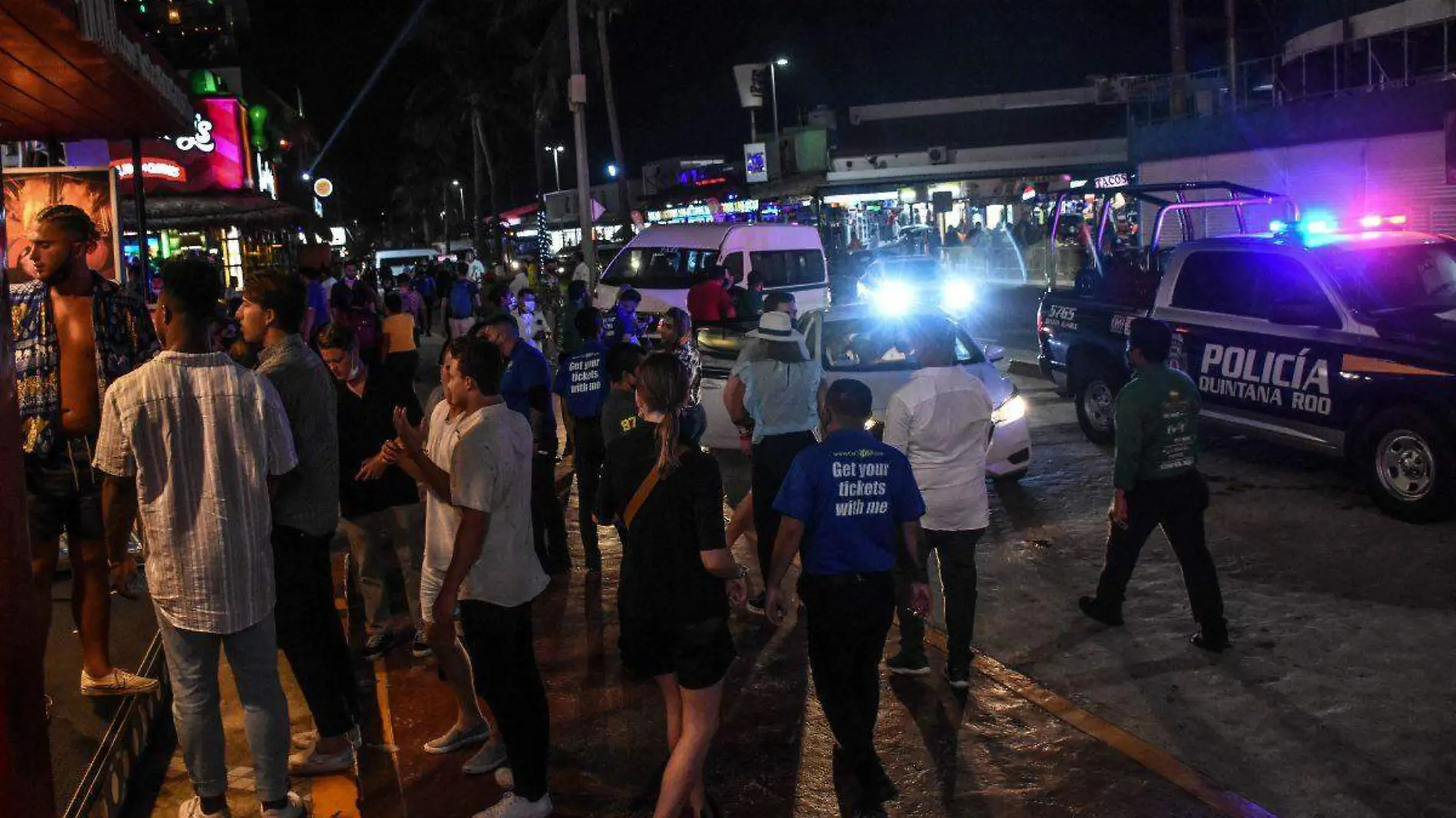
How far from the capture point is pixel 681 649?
4.24 meters

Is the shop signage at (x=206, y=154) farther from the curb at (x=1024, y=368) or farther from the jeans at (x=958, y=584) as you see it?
the jeans at (x=958, y=584)

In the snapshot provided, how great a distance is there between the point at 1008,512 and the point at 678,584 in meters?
5.80

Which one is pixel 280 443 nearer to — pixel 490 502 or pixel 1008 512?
pixel 490 502

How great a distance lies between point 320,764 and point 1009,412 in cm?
630

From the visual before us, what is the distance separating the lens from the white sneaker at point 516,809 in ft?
15.3

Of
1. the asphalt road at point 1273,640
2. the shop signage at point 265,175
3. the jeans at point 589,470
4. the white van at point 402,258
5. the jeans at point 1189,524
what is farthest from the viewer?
the white van at point 402,258

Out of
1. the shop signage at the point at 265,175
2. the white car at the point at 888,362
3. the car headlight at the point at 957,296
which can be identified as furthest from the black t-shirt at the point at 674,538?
the shop signage at the point at 265,175

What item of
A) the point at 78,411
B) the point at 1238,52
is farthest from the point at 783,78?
the point at 78,411

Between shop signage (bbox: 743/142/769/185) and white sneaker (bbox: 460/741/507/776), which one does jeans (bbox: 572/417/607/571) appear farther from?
shop signage (bbox: 743/142/769/185)

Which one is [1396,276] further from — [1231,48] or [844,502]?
[1231,48]

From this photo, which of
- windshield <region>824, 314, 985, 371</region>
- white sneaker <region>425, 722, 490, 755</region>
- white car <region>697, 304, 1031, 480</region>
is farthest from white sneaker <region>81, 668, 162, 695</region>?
windshield <region>824, 314, 985, 371</region>

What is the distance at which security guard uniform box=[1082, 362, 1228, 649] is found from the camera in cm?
632

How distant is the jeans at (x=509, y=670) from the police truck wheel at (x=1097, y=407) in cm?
812

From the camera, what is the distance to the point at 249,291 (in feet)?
16.6
